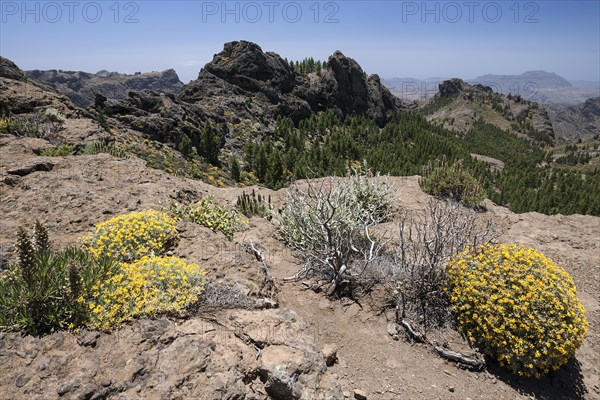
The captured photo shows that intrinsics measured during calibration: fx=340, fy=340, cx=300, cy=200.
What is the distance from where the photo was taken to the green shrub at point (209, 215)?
23.4 ft

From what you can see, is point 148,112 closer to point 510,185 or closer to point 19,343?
point 19,343

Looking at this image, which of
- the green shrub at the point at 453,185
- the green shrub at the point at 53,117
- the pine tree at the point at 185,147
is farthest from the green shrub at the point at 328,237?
the pine tree at the point at 185,147

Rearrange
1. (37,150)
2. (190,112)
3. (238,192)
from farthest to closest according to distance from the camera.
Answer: (190,112), (238,192), (37,150)

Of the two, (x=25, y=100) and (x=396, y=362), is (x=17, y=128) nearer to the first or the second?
(x=25, y=100)

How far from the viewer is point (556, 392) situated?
4.81 metres

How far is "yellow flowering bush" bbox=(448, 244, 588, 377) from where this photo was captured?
4.81 meters

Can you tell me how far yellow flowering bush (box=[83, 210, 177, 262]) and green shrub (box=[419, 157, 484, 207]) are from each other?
9.92 m

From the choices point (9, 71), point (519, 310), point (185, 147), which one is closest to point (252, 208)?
point (519, 310)

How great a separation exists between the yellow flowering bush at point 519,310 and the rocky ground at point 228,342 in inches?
13.3

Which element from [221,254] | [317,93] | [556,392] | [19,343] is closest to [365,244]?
[221,254]

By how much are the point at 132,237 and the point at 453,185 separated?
1094 cm

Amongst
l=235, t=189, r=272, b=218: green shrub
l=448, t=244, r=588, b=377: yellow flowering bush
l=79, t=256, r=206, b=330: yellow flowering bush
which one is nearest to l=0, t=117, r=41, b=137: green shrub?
l=235, t=189, r=272, b=218: green shrub

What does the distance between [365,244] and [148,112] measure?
33263 millimetres

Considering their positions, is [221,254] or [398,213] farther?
[398,213]
